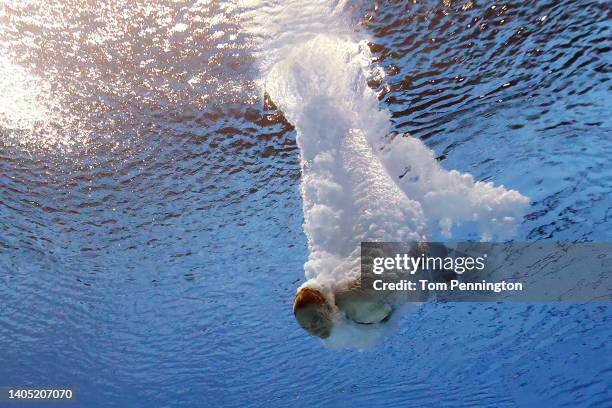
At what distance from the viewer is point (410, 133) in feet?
22.1

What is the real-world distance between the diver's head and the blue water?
3.56 metres

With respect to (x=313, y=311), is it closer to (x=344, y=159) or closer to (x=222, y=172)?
(x=344, y=159)

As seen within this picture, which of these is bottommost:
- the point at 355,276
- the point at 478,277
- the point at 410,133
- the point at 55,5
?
the point at 355,276

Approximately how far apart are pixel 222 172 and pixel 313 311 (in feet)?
16.7

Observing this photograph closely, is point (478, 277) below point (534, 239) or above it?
below

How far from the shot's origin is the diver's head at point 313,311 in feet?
9.76

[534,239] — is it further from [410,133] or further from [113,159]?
[113,159]

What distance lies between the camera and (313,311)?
9.76 ft

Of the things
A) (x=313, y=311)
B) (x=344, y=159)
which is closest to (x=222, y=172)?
(x=344, y=159)

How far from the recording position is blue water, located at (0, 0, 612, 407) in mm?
5730

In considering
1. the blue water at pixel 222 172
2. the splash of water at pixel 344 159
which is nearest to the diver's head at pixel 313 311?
the splash of water at pixel 344 159

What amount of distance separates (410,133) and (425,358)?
9.61 m

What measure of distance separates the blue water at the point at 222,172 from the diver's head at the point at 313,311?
140 inches

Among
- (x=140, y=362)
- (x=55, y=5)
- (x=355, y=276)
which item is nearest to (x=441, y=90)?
(x=355, y=276)
